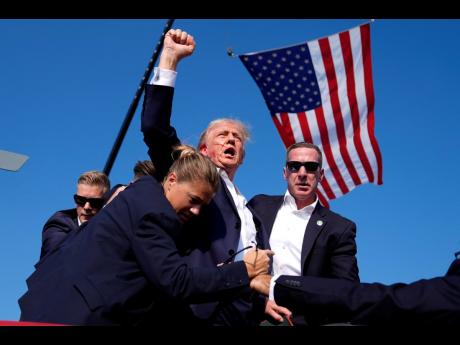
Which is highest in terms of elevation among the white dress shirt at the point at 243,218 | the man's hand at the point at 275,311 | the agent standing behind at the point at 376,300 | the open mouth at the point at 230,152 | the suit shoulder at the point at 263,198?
the open mouth at the point at 230,152

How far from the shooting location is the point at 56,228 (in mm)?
4535

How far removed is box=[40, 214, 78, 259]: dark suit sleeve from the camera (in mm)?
4367

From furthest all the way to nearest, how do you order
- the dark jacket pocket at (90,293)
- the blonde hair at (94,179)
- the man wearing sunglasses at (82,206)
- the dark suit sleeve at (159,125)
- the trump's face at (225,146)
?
the blonde hair at (94,179), the man wearing sunglasses at (82,206), the trump's face at (225,146), the dark suit sleeve at (159,125), the dark jacket pocket at (90,293)

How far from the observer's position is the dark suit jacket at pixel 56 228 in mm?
4359

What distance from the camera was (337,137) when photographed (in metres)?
7.99

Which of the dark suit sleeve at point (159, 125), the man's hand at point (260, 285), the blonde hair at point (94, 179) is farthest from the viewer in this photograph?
the blonde hair at point (94, 179)

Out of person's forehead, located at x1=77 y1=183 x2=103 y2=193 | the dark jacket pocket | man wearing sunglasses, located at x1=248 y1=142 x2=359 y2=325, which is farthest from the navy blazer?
the dark jacket pocket

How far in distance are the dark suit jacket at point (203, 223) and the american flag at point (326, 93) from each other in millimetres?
4761

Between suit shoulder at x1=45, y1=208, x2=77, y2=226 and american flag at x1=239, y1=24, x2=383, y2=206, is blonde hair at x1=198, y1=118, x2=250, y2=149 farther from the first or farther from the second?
american flag at x1=239, y1=24, x2=383, y2=206

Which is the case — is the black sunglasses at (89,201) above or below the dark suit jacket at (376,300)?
above

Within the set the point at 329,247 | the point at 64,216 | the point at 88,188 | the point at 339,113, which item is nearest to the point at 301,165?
the point at 329,247

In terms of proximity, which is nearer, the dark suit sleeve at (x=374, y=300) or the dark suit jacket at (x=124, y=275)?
the dark suit sleeve at (x=374, y=300)

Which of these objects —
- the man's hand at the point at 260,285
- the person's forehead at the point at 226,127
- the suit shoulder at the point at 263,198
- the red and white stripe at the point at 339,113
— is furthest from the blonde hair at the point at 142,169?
the red and white stripe at the point at 339,113

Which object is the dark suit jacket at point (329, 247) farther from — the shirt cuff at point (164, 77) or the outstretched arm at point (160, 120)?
the shirt cuff at point (164, 77)
